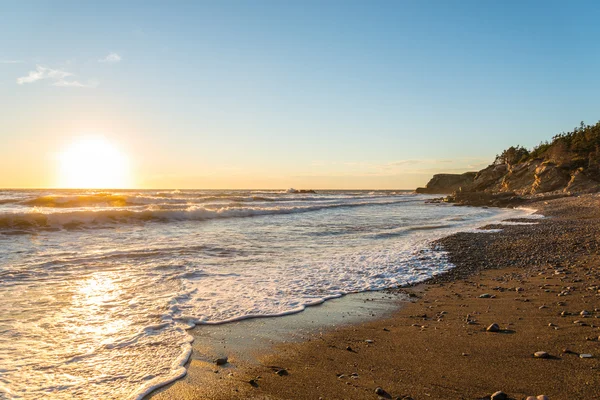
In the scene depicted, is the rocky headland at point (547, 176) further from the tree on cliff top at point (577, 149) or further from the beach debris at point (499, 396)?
the beach debris at point (499, 396)

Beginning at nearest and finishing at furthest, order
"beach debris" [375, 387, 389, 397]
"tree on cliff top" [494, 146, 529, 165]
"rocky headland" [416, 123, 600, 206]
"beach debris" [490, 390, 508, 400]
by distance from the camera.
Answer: "beach debris" [490, 390, 508, 400]
"beach debris" [375, 387, 389, 397]
"rocky headland" [416, 123, 600, 206]
"tree on cliff top" [494, 146, 529, 165]

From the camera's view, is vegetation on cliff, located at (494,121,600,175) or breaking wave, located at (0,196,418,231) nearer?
breaking wave, located at (0,196,418,231)

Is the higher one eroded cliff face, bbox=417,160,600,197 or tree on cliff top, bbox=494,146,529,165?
tree on cliff top, bbox=494,146,529,165

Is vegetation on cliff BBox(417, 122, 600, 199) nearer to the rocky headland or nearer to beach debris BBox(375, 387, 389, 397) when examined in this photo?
the rocky headland

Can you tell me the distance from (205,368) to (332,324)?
215cm

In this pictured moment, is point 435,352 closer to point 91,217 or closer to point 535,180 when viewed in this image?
point 91,217

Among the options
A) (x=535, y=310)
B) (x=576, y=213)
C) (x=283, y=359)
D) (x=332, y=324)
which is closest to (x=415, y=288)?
(x=535, y=310)

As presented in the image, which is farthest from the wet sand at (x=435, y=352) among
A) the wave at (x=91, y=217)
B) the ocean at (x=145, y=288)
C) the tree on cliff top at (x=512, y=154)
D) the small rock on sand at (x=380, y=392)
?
the tree on cliff top at (x=512, y=154)

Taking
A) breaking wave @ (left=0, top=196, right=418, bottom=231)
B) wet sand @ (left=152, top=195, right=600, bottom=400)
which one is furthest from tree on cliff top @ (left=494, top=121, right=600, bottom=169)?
wet sand @ (left=152, top=195, right=600, bottom=400)

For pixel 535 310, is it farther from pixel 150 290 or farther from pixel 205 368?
pixel 150 290

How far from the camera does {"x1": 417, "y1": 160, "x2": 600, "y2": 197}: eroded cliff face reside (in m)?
44.6

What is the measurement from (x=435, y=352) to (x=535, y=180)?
5676 cm

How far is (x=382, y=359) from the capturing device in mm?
4438

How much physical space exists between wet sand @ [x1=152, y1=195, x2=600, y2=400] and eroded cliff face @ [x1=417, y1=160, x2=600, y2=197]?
43021 millimetres
